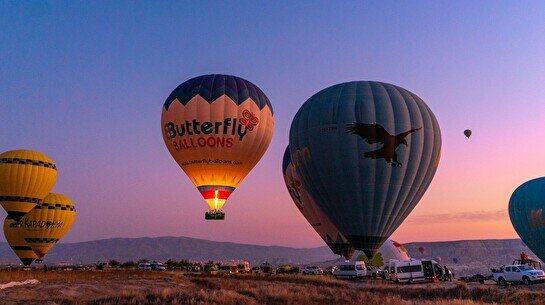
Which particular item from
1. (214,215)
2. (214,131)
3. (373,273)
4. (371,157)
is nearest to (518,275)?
(371,157)

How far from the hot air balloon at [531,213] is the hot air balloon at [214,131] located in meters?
30.9

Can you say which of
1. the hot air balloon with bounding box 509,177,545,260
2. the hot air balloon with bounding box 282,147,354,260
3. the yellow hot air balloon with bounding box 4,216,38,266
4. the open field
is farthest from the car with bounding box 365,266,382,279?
the yellow hot air balloon with bounding box 4,216,38,266

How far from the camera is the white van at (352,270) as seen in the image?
4828cm

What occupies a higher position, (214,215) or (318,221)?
(318,221)

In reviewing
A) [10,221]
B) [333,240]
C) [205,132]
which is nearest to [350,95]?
[205,132]

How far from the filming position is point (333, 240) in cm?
5719

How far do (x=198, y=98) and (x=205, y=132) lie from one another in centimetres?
300

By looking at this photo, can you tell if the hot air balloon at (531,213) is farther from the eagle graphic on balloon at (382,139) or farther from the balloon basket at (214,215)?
the balloon basket at (214,215)

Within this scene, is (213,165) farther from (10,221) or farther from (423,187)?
(10,221)

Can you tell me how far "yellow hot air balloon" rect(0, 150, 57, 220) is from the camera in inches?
2165

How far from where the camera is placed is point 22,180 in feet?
182

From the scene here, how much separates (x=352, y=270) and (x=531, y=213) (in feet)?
73.2

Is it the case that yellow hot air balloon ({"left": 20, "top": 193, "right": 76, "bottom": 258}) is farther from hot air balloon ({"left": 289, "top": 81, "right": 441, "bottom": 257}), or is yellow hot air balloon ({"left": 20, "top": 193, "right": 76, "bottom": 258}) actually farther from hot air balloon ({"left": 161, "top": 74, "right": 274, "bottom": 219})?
hot air balloon ({"left": 289, "top": 81, "right": 441, "bottom": 257})

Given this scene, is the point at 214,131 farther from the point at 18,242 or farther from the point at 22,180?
the point at 18,242
